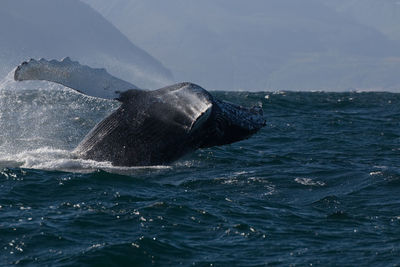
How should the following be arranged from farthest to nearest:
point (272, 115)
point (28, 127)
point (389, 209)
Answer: point (272, 115)
point (28, 127)
point (389, 209)

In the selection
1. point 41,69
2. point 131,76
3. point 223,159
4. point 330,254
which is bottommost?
point 330,254

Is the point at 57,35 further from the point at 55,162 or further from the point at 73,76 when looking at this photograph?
the point at 73,76

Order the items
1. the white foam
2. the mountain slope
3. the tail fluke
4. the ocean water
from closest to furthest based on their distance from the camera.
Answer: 1. the ocean water
2. the tail fluke
3. the white foam
4. the mountain slope

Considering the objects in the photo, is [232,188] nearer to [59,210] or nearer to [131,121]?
[131,121]

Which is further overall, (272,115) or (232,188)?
(272,115)

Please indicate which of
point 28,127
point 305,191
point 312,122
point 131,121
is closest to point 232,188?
point 305,191

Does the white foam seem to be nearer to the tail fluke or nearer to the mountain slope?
the tail fluke

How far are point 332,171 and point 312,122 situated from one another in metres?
9.37

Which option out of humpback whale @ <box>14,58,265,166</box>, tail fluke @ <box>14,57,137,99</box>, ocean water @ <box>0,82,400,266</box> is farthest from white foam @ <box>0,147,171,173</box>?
tail fluke @ <box>14,57,137,99</box>

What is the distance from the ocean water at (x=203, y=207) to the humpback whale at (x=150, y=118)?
0.34 meters

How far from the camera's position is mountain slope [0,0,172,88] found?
144125 millimetres

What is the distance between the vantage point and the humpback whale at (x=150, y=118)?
9.83 m

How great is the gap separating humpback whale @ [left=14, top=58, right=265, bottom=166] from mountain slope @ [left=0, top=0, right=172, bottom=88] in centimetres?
12211

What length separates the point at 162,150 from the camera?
10.4 metres
